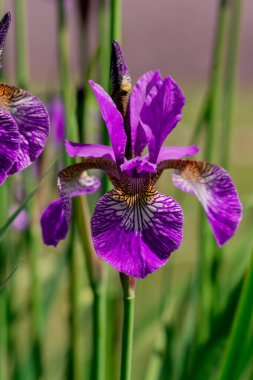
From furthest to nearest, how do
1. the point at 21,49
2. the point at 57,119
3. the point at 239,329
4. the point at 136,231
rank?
the point at 57,119
the point at 21,49
the point at 239,329
the point at 136,231

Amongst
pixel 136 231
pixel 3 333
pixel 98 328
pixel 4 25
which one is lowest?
pixel 3 333

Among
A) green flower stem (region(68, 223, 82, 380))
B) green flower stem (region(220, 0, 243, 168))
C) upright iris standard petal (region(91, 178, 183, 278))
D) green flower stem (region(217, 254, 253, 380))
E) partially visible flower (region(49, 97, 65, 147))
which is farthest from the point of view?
partially visible flower (region(49, 97, 65, 147))

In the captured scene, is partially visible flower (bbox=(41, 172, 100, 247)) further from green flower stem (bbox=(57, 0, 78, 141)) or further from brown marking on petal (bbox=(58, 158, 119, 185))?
green flower stem (bbox=(57, 0, 78, 141))

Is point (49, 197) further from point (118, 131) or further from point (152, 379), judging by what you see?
point (118, 131)

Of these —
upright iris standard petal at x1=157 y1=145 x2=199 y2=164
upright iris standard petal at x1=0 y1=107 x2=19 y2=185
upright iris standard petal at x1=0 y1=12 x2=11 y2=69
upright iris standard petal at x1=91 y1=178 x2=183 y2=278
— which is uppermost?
upright iris standard petal at x1=0 y1=12 x2=11 y2=69

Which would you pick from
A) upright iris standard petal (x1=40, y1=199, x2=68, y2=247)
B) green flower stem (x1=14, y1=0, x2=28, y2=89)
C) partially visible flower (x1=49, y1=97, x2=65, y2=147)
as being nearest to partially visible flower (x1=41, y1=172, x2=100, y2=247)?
upright iris standard petal (x1=40, y1=199, x2=68, y2=247)

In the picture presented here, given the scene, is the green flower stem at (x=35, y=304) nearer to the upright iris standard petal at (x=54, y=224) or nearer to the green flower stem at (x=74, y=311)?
the green flower stem at (x=74, y=311)

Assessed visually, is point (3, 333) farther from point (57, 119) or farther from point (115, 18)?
point (115, 18)

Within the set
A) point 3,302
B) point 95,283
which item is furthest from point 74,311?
point 95,283
